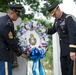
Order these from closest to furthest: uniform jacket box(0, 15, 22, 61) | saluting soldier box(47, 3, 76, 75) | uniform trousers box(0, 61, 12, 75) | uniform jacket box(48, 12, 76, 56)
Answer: uniform jacket box(0, 15, 22, 61) → uniform trousers box(0, 61, 12, 75) → uniform jacket box(48, 12, 76, 56) → saluting soldier box(47, 3, 76, 75)

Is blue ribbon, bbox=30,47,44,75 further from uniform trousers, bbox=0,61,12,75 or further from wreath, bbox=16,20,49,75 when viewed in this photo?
uniform trousers, bbox=0,61,12,75

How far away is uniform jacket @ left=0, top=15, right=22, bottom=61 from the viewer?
3938 millimetres

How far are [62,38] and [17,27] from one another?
80cm

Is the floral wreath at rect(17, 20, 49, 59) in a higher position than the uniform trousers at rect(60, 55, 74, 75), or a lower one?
higher

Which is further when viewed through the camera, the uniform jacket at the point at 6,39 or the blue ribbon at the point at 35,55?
the blue ribbon at the point at 35,55

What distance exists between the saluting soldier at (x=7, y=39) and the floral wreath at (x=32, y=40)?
0.31 m

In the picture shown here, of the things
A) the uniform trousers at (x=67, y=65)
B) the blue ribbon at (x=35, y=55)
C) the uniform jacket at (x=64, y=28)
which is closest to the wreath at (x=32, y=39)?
the blue ribbon at (x=35, y=55)

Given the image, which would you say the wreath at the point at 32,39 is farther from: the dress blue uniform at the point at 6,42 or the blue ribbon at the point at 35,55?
the dress blue uniform at the point at 6,42

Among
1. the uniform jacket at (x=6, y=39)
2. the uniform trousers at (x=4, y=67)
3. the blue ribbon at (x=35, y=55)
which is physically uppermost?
the uniform jacket at (x=6, y=39)

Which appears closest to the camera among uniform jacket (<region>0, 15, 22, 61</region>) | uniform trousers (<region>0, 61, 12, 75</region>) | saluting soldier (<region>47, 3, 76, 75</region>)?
uniform jacket (<region>0, 15, 22, 61</region>)

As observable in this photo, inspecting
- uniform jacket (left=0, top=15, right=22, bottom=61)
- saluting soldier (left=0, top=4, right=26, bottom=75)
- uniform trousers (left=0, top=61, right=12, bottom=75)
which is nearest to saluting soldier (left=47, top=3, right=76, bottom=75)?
saluting soldier (left=0, top=4, right=26, bottom=75)

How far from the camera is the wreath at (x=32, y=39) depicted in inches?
174

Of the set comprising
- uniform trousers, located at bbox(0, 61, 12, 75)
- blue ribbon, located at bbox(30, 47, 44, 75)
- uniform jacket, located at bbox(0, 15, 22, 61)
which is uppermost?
uniform jacket, located at bbox(0, 15, 22, 61)

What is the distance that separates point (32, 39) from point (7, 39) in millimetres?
666
